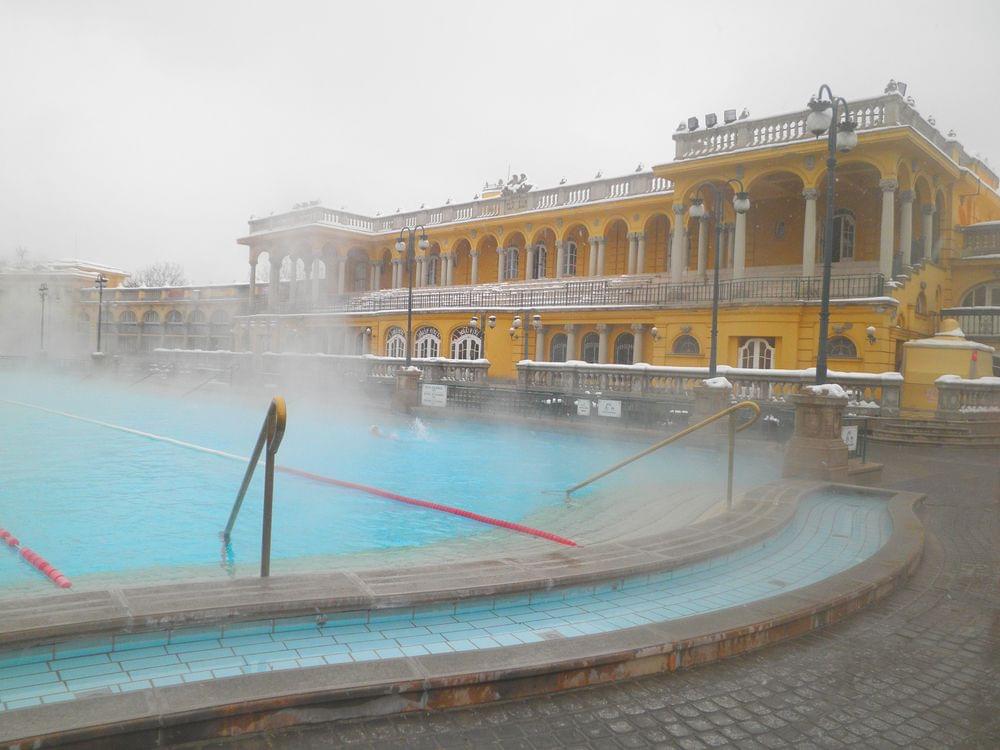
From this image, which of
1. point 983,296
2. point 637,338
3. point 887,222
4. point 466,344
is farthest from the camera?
point 466,344

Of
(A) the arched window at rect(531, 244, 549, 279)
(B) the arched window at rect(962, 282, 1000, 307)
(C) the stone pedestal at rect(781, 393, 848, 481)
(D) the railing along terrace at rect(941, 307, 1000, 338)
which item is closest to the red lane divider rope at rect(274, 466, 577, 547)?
(C) the stone pedestal at rect(781, 393, 848, 481)

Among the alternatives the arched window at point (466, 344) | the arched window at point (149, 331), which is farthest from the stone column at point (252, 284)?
the arched window at point (466, 344)

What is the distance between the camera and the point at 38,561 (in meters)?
5.88

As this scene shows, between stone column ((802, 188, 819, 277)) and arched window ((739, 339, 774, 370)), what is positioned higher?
stone column ((802, 188, 819, 277))

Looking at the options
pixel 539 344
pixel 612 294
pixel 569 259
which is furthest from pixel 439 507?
pixel 569 259

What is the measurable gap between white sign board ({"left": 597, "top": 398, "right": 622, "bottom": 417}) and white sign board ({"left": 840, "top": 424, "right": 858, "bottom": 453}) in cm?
681

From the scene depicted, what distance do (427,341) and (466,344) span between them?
3.06 metres

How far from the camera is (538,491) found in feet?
35.1

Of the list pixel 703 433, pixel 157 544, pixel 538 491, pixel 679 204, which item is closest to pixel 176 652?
pixel 157 544

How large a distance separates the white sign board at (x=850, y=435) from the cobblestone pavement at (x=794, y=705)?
662 centimetres

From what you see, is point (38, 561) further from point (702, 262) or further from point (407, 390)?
point (702, 262)

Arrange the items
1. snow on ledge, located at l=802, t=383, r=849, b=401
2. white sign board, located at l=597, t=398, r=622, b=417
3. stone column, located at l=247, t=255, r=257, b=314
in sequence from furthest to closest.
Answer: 1. stone column, located at l=247, t=255, r=257, b=314
2. white sign board, located at l=597, t=398, r=622, b=417
3. snow on ledge, located at l=802, t=383, r=849, b=401

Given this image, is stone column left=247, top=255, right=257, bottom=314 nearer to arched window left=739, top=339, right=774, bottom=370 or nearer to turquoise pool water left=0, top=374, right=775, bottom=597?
turquoise pool water left=0, top=374, right=775, bottom=597

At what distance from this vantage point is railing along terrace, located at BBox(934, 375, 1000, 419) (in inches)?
736
